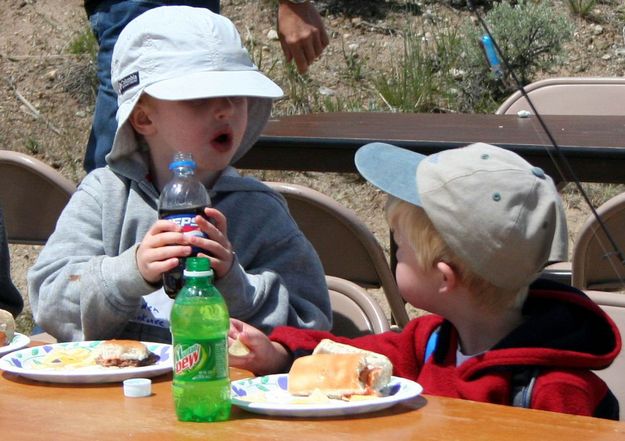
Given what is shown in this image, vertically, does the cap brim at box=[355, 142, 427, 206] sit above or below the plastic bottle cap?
above

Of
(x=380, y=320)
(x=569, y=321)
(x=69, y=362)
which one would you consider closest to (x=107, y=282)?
(x=69, y=362)

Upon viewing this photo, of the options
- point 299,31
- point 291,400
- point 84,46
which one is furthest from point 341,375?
point 84,46

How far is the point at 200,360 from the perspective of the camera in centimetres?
178

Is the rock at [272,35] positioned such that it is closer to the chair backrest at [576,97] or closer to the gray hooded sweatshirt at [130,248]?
the chair backrest at [576,97]

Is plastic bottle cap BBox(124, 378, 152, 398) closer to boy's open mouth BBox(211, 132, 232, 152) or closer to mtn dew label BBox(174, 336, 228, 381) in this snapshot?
mtn dew label BBox(174, 336, 228, 381)

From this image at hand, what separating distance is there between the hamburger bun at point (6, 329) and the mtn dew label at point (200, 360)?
0.66 m

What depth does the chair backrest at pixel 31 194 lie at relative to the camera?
3.79m

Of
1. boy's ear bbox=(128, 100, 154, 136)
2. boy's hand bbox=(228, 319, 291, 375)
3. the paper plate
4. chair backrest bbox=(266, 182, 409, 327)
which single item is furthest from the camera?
chair backrest bbox=(266, 182, 409, 327)

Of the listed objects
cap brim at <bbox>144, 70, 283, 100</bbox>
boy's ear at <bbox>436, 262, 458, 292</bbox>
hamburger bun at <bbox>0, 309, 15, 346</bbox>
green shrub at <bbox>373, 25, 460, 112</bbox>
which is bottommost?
green shrub at <bbox>373, 25, 460, 112</bbox>

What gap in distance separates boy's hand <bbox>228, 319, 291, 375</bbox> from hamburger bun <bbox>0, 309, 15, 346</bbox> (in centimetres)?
47

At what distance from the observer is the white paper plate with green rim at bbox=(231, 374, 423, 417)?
182 centimetres

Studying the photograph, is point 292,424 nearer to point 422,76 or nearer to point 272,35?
point 422,76

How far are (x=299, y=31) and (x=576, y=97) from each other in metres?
1.90

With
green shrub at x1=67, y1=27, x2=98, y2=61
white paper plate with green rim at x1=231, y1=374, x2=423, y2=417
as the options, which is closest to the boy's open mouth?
white paper plate with green rim at x1=231, y1=374, x2=423, y2=417
